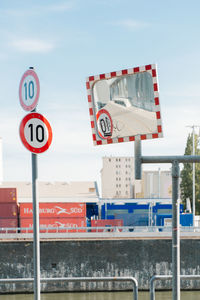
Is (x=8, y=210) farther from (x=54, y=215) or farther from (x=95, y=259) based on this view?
(x=95, y=259)

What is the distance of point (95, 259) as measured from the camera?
22250 millimetres

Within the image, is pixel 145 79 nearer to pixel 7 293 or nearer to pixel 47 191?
pixel 7 293

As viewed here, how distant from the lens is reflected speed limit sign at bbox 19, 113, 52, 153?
17.1 ft

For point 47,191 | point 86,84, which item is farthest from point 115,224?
point 86,84

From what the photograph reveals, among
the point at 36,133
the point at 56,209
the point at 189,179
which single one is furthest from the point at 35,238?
the point at 189,179

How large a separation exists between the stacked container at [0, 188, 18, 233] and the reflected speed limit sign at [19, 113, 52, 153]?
25995 millimetres

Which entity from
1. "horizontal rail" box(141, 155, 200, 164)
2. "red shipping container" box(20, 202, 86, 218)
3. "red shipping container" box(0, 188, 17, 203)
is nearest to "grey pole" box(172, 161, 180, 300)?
"horizontal rail" box(141, 155, 200, 164)

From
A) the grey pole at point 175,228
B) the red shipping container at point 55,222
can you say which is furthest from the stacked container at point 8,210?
the grey pole at point 175,228

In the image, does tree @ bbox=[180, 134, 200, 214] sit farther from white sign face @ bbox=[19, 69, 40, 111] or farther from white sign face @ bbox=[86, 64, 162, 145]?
white sign face @ bbox=[86, 64, 162, 145]

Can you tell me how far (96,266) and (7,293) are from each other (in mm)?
4567

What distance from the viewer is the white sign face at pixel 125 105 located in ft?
13.8

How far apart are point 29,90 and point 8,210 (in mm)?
26228

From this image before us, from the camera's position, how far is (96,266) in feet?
72.9

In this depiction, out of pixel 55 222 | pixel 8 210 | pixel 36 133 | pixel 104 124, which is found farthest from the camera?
pixel 55 222
